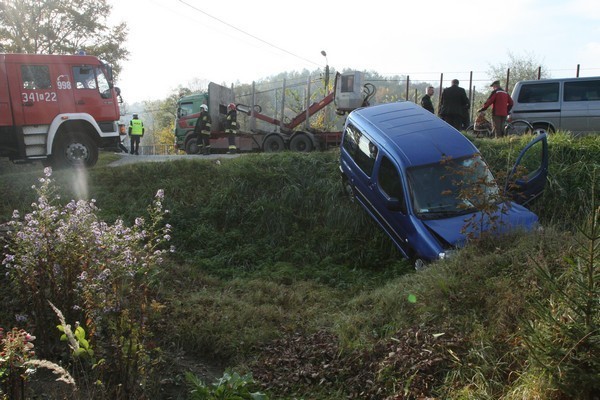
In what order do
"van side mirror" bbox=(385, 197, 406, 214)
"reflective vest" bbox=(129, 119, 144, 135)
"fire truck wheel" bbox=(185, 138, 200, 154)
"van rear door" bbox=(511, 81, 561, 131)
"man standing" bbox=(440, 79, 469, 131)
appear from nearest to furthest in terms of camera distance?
"van side mirror" bbox=(385, 197, 406, 214) → "van rear door" bbox=(511, 81, 561, 131) → "man standing" bbox=(440, 79, 469, 131) → "fire truck wheel" bbox=(185, 138, 200, 154) → "reflective vest" bbox=(129, 119, 144, 135)

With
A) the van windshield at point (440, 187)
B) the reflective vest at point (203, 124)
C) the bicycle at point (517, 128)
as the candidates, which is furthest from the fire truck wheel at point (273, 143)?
the van windshield at point (440, 187)

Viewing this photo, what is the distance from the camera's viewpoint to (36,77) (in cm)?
→ 1202

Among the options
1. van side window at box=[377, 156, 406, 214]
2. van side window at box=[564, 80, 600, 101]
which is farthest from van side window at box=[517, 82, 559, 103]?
van side window at box=[377, 156, 406, 214]

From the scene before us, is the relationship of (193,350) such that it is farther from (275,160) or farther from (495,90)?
(495,90)

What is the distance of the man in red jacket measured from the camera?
12.9 metres

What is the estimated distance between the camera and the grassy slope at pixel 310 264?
455 centimetres

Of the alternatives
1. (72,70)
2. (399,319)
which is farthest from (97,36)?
(399,319)

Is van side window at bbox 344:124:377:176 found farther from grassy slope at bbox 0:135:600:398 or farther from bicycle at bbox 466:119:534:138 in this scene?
bicycle at bbox 466:119:534:138

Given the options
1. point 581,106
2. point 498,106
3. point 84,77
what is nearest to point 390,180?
point 498,106

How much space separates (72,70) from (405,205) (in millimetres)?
8836

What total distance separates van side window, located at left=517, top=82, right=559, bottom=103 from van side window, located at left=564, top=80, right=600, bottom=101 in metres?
0.27

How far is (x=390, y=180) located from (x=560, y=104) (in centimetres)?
740

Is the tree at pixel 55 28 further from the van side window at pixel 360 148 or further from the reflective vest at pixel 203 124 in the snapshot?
the van side window at pixel 360 148

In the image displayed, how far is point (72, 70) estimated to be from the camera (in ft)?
40.4
